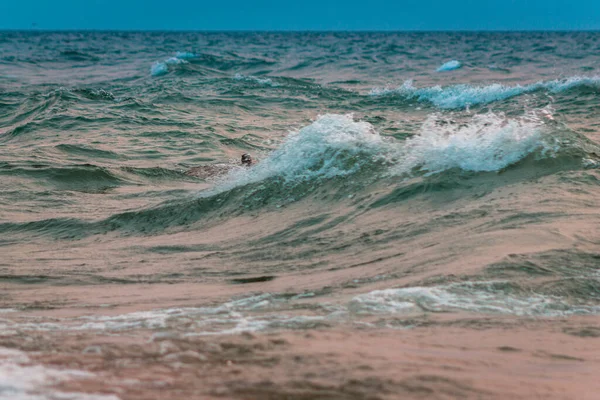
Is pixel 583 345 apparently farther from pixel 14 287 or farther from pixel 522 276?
pixel 14 287

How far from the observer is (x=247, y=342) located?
9.19 feet

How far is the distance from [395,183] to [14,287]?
11.2 feet

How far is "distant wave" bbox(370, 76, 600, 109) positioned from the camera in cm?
1688

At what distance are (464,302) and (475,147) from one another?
3426 mm

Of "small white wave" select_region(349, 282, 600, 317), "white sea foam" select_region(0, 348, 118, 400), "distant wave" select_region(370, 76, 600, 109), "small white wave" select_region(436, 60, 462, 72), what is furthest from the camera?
"small white wave" select_region(436, 60, 462, 72)

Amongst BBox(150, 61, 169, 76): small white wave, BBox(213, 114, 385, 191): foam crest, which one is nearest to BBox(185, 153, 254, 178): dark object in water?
BBox(213, 114, 385, 191): foam crest

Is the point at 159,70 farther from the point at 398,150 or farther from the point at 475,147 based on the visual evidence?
the point at 475,147

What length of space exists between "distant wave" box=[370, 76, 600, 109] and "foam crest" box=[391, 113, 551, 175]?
9651 millimetres

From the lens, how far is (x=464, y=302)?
343 centimetres

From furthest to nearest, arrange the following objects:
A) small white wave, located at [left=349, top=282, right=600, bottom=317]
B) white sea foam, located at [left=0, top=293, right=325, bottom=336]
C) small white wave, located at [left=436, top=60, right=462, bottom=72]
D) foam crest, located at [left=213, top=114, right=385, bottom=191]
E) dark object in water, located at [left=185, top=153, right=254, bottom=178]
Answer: small white wave, located at [left=436, top=60, right=462, bottom=72]
dark object in water, located at [left=185, top=153, right=254, bottom=178]
foam crest, located at [left=213, top=114, right=385, bottom=191]
small white wave, located at [left=349, top=282, right=600, bottom=317]
white sea foam, located at [left=0, top=293, right=325, bottom=336]

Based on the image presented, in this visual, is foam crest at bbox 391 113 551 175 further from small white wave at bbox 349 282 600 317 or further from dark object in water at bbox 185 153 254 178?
small white wave at bbox 349 282 600 317

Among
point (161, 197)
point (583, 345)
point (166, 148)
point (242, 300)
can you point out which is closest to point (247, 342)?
point (242, 300)

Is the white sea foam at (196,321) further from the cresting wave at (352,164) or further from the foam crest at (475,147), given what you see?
the foam crest at (475,147)

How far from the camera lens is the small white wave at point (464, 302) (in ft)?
10.9
